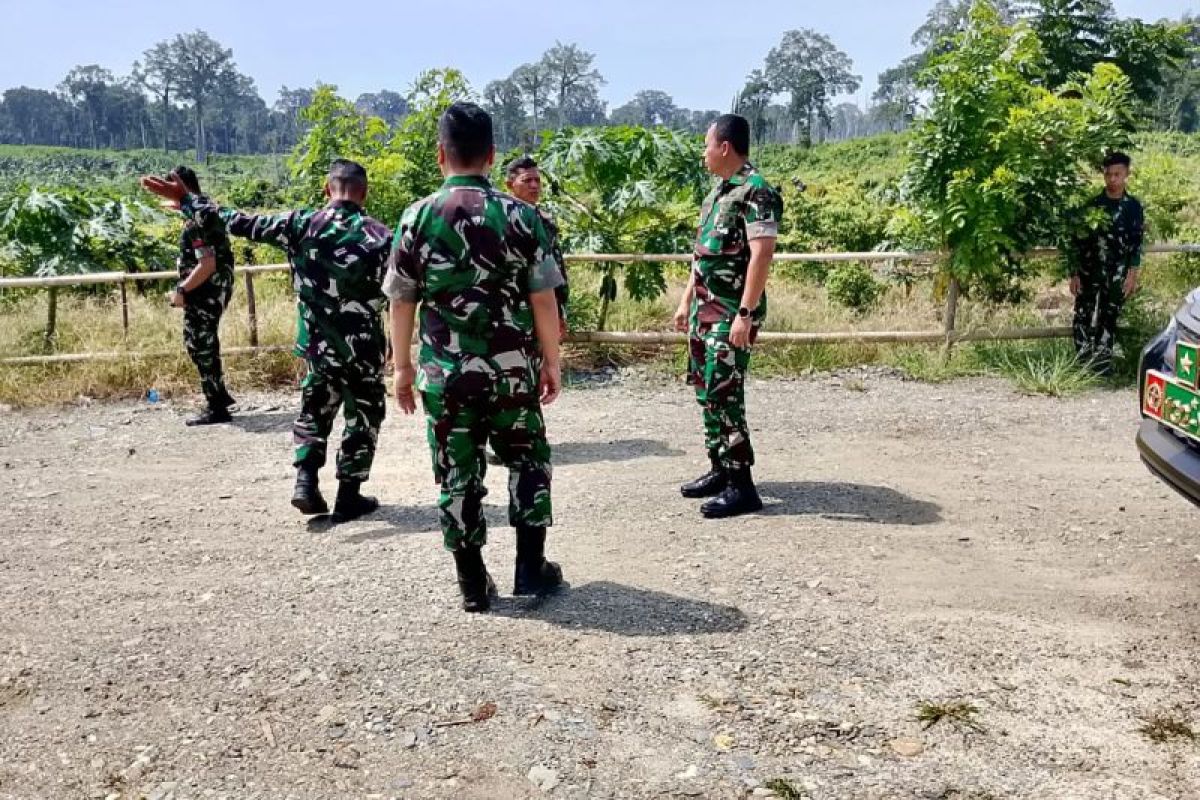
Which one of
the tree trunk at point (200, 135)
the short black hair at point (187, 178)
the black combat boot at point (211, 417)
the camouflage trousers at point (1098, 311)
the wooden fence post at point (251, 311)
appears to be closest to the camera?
the short black hair at point (187, 178)

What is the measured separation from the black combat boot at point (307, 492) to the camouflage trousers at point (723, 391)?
1.80 meters

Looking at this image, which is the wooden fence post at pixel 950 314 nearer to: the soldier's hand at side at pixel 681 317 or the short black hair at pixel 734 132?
the soldier's hand at side at pixel 681 317

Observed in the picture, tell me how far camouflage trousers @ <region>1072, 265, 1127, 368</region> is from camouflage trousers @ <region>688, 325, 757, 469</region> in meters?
3.97

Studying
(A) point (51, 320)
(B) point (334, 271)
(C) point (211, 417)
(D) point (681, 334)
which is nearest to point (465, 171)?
(B) point (334, 271)

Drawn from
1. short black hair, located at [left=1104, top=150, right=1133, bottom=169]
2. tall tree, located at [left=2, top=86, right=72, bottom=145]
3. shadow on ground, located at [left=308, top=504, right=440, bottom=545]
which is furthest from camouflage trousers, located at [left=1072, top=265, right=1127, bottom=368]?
tall tree, located at [left=2, top=86, right=72, bottom=145]

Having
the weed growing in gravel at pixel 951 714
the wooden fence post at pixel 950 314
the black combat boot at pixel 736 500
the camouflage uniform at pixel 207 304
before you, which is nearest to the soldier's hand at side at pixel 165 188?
the camouflage uniform at pixel 207 304

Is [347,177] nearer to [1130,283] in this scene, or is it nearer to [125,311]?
[125,311]

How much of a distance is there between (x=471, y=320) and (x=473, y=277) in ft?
Answer: 0.45

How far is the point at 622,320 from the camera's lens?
8320mm

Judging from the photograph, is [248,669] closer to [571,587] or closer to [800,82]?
[571,587]

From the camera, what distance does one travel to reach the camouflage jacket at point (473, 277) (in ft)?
10.2

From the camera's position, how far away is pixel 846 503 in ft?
15.2

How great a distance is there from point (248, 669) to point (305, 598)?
0.58 metres

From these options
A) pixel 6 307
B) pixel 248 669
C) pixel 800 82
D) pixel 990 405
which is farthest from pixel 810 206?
pixel 800 82
